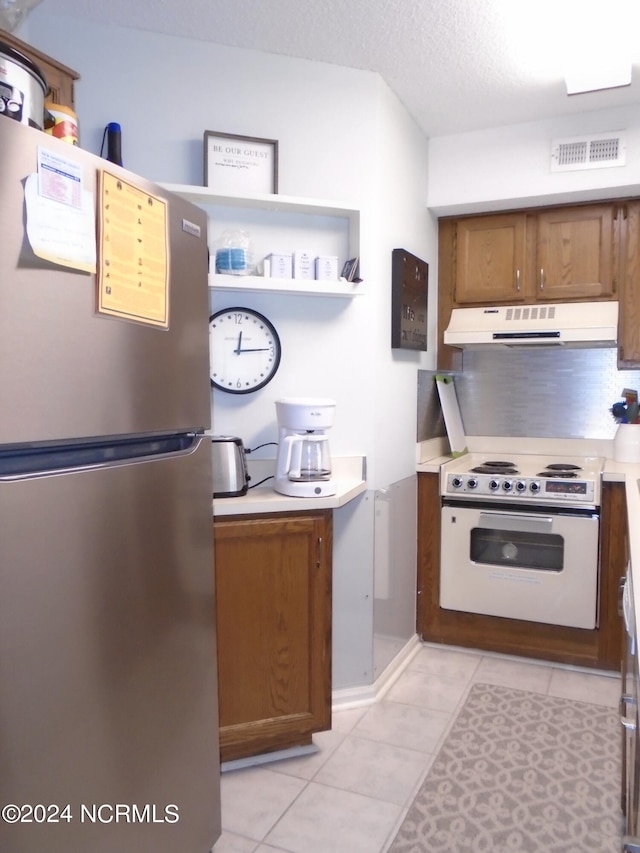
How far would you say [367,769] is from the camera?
2.12 metres

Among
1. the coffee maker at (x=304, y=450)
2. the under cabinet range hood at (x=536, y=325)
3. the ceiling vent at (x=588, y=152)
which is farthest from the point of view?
the under cabinet range hood at (x=536, y=325)

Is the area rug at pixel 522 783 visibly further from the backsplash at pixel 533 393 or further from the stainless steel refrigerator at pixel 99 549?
the backsplash at pixel 533 393

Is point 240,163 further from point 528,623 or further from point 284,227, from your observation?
point 528,623

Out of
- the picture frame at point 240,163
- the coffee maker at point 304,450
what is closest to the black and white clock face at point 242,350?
the coffee maker at point 304,450

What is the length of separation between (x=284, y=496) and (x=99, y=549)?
1.04 metres

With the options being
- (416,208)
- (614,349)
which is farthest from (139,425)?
(614,349)

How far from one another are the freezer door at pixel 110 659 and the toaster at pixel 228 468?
1.83 ft

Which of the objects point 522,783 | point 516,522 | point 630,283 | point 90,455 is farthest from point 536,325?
point 90,455

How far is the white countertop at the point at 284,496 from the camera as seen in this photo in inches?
78.7

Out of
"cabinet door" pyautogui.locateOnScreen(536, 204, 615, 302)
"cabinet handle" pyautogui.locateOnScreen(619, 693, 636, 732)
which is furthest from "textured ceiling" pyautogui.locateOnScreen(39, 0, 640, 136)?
"cabinet handle" pyautogui.locateOnScreen(619, 693, 636, 732)

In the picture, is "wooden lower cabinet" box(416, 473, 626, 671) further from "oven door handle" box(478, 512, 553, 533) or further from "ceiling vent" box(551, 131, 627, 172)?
"ceiling vent" box(551, 131, 627, 172)

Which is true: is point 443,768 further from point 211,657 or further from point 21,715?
point 21,715

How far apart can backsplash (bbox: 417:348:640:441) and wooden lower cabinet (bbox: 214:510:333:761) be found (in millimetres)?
1233

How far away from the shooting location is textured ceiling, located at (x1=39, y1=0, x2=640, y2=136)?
79.9 inches
